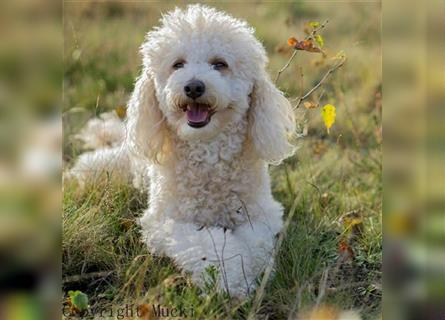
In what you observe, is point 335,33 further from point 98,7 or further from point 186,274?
point 186,274

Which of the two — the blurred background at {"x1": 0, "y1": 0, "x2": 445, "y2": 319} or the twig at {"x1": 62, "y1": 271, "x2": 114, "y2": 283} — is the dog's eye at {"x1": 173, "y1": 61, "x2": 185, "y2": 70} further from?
the blurred background at {"x1": 0, "y1": 0, "x2": 445, "y2": 319}

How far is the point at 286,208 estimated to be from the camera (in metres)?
4.01

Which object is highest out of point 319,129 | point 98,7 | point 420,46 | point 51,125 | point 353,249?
point 98,7

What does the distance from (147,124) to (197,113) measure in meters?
0.36

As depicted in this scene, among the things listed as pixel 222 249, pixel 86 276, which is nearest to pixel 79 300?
pixel 86 276

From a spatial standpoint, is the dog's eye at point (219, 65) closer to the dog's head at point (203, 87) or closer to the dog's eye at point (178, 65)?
the dog's head at point (203, 87)

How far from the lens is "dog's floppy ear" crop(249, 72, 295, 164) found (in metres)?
3.34

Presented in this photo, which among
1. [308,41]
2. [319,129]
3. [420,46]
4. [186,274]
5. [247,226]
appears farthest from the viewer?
[319,129]

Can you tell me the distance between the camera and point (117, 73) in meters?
6.22

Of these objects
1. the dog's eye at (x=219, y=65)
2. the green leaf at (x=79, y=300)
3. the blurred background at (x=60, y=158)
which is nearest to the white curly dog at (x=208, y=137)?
the dog's eye at (x=219, y=65)

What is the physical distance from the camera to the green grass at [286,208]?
297 cm

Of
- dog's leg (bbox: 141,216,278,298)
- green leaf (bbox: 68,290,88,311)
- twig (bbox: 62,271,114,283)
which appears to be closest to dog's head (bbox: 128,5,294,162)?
dog's leg (bbox: 141,216,278,298)

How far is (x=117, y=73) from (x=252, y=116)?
3.04 meters

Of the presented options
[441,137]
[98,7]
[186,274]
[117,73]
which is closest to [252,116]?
[186,274]
